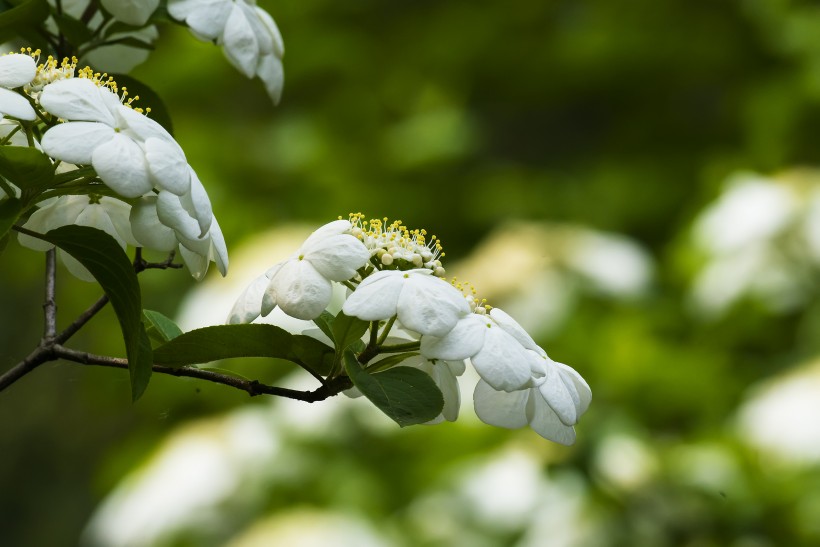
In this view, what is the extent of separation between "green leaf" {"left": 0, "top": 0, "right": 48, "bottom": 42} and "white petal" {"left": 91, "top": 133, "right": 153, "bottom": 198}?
145 millimetres

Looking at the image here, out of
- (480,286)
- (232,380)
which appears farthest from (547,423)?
(480,286)

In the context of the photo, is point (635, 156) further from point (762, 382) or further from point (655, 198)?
point (762, 382)

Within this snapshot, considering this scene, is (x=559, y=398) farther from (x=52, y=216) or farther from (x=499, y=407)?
(x=52, y=216)

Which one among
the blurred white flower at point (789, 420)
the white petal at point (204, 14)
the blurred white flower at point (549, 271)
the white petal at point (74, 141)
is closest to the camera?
the white petal at point (74, 141)

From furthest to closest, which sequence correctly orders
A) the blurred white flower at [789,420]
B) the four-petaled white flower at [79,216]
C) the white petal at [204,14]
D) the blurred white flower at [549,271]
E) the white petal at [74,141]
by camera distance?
the blurred white flower at [549,271], the blurred white flower at [789,420], the white petal at [204,14], the four-petaled white flower at [79,216], the white petal at [74,141]

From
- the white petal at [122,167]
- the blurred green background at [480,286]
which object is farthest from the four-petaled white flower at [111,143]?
the blurred green background at [480,286]

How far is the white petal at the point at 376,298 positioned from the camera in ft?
1.11

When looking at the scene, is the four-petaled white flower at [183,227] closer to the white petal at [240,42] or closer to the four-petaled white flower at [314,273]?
the four-petaled white flower at [314,273]

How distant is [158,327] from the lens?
416 millimetres

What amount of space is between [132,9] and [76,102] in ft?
0.65

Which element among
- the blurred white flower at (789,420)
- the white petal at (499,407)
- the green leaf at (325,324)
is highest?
the blurred white flower at (789,420)

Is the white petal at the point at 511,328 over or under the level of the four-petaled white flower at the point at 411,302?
over

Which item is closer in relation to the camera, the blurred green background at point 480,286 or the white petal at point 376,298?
the white petal at point 376,298

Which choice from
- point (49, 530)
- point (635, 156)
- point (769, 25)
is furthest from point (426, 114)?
point (49, 530)
